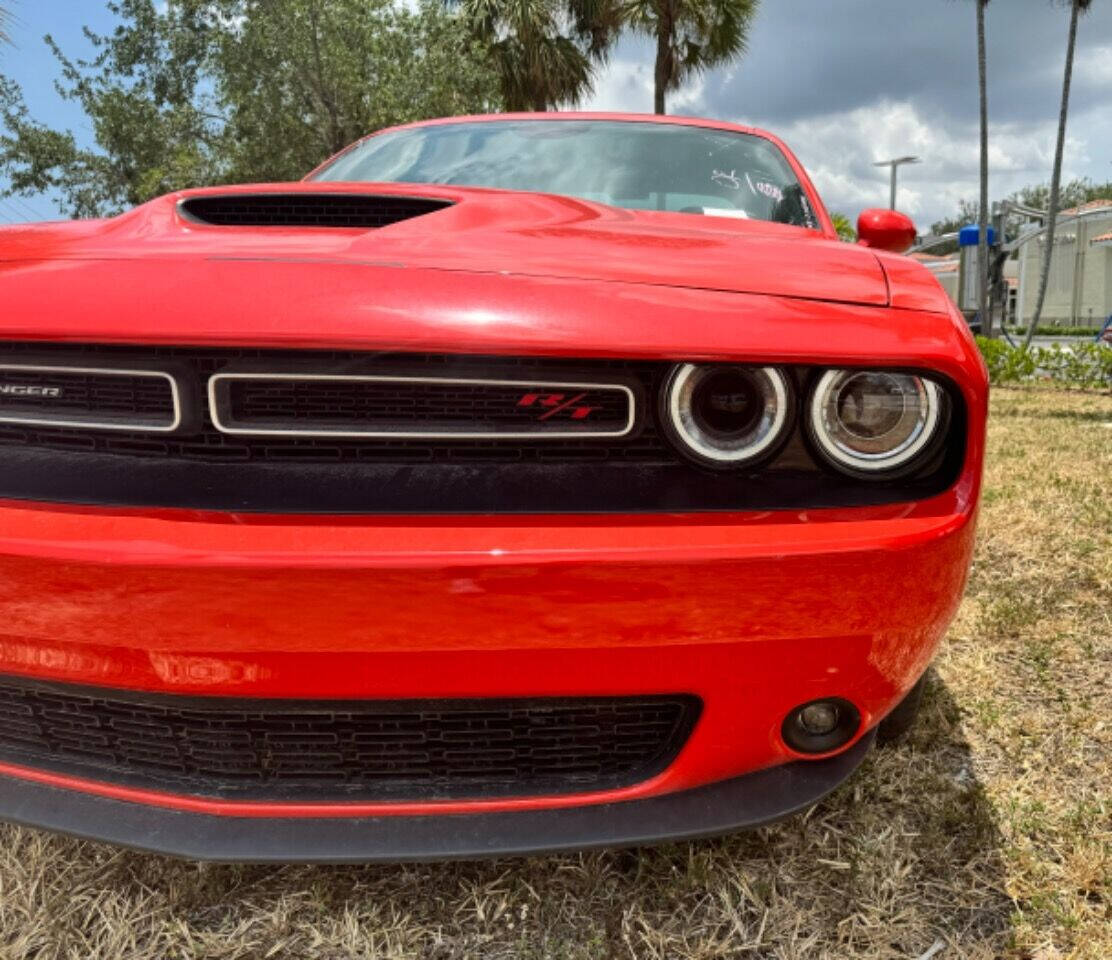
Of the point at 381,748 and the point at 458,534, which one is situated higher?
the point at 458,534

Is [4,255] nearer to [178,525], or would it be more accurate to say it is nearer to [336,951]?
[178,525]

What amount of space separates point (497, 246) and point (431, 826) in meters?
0.86

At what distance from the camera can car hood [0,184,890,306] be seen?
119 centimetres

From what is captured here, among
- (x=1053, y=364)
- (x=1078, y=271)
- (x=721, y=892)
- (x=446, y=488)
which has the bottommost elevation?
(x=1078, y=271)

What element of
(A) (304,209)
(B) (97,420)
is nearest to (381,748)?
(B) (97,420)

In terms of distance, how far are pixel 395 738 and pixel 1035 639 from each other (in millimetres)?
2057

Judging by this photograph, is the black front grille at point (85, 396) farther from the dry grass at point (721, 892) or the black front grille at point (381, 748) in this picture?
the dry grass at point (721, 892)

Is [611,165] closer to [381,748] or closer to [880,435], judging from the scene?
[880,435]

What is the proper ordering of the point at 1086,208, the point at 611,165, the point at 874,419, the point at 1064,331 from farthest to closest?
1. the point at 1086,208
2. the point at 1064,331
3. the point at 611,165
4. the point at 874,419

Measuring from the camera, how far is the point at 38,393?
1196 mm

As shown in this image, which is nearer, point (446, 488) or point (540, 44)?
point (446, 488)

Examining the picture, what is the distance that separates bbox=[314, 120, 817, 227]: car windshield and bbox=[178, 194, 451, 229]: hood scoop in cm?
83

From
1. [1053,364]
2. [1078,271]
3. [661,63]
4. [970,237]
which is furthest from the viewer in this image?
[1078,271]

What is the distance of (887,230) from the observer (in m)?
2.50
